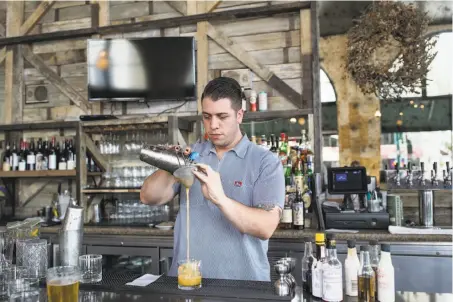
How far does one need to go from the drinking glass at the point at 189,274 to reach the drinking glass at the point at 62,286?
35 centimetres

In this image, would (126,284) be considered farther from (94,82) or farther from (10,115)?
(10,115)

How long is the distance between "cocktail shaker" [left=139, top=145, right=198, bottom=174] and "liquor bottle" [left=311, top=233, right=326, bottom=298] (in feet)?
1.83

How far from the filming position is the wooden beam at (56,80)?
13.7 feet

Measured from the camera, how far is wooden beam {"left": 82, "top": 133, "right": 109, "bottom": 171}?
379cm

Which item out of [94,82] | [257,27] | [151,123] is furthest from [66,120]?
[257,27]

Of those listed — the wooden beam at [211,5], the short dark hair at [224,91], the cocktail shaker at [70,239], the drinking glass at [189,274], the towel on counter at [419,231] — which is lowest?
the towel on counter at [419,231]

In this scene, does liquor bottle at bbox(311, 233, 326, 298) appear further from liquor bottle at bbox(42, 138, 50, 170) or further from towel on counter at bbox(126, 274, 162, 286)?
liquor bottle at bbox(42, 138, 50, 170)

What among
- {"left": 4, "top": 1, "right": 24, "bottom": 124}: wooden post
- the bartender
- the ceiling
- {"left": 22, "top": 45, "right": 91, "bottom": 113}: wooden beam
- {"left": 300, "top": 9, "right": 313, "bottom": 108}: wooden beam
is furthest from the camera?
the ceiling

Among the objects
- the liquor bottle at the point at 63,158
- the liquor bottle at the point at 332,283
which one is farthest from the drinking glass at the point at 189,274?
the liquor bottle at the point at 63,158

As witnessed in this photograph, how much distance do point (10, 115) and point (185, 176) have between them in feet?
11.6

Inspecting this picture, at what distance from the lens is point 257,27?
3.78 meters

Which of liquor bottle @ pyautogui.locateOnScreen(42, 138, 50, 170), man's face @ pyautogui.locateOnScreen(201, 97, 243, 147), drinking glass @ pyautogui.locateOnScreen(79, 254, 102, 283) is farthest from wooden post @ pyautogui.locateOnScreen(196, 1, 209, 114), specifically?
drinking glass @ pyautogui.locateOnScreen(79, 254, 102, 283)

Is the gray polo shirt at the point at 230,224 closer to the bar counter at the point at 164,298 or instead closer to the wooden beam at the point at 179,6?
the bar counter at the point at 164,298

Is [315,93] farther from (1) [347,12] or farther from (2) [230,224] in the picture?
(1) [347,12]
